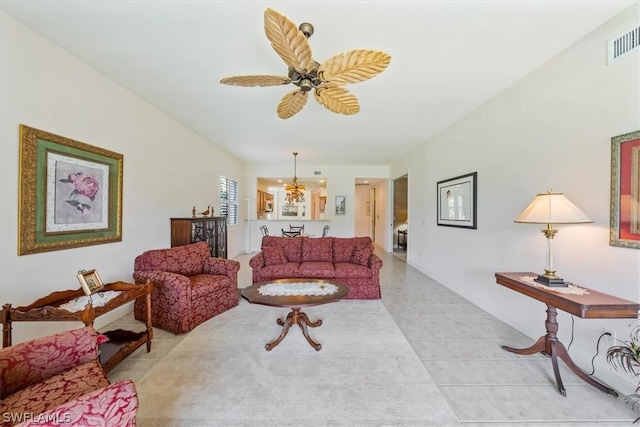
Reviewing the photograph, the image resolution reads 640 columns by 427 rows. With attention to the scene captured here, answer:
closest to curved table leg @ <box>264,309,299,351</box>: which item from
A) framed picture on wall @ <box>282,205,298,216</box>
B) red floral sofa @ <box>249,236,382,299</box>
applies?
red floral sofa @ <box>249,236,382,299</box>

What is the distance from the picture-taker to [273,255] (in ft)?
13.3

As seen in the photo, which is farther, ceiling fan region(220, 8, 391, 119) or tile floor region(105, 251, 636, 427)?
tile floor region(105, 251, 636, 427)

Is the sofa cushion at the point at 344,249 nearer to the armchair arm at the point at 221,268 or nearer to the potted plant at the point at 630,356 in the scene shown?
the armchair arm at the point at 221,268

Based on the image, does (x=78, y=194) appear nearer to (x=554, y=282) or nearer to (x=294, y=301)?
(x=294, y=301)

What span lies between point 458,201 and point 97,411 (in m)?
4.30

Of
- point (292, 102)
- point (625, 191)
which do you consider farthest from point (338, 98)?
point (625, 191)

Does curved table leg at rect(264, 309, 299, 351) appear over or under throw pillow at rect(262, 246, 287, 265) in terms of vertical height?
under

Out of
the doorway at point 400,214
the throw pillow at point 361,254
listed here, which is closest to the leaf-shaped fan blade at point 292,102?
the throw pillow at point 361,254

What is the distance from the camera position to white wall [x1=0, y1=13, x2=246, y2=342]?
1939 millimetres

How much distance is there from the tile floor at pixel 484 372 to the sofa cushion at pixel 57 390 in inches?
38.4

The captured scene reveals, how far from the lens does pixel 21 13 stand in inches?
73.6

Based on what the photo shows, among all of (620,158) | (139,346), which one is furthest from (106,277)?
(620,158)

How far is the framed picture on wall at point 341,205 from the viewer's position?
7.73 meters

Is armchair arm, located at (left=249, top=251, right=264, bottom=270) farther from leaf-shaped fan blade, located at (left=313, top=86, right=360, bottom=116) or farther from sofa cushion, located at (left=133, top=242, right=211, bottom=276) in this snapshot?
leaf-shaped fan blade, located at (left=313, top=86, right=360, bottom=116)
